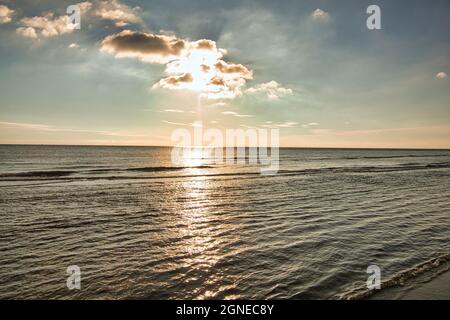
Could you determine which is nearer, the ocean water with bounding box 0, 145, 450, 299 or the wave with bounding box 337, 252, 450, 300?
the wave with bounding box 337, 252, 450, 300

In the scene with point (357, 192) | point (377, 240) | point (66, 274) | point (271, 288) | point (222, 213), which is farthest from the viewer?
point (357, 192)

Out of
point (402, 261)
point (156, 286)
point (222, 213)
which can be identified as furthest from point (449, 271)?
point (222, 213)

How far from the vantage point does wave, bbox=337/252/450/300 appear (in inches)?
309

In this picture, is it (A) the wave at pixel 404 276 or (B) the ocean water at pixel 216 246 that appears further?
(B) the ocean water at pixel 216 246

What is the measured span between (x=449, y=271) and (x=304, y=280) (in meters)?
4.75

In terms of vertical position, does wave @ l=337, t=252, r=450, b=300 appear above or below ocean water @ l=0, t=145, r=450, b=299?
below

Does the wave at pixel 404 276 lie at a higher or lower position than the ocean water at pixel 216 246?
lower

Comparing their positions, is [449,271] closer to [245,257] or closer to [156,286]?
[245,257]

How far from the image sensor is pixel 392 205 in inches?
802

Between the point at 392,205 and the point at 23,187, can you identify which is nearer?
the point at 392,205

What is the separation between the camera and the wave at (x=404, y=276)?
7.86 metres

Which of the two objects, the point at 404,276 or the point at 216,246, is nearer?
the point at 404,276

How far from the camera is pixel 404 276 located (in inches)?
352

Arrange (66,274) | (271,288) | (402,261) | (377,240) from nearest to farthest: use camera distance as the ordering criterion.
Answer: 1. (271,288)
2. (66,274)
3. (402,261)
4. (377,240)
